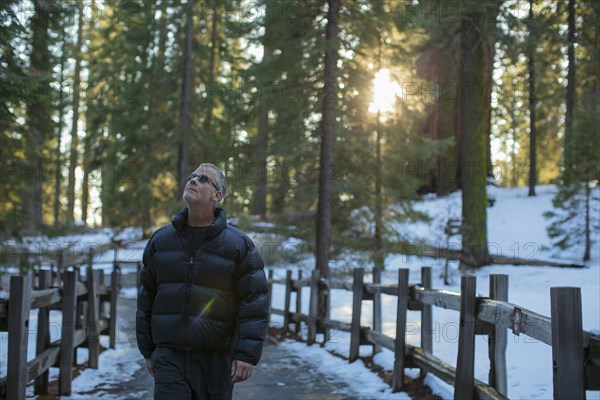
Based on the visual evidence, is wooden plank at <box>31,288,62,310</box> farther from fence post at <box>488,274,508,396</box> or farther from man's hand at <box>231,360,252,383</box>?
fence post at <box>488,274,508,396</box>

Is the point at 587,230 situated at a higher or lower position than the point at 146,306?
higher

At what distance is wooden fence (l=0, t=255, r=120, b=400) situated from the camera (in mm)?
5746

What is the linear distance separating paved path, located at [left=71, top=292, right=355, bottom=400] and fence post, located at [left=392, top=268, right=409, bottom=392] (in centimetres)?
62

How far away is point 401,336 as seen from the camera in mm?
7871

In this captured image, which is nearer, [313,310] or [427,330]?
[427,330]

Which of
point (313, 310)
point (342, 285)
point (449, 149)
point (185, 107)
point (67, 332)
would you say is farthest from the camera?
point (449, 149)

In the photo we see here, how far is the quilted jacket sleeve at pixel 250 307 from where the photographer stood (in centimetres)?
393

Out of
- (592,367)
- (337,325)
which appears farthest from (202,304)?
(337,325)

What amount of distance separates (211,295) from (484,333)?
9.24 ft

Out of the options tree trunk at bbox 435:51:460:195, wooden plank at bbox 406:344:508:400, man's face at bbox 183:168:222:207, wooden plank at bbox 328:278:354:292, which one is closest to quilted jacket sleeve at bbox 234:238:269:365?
man's face at bbox 183:168:222:207

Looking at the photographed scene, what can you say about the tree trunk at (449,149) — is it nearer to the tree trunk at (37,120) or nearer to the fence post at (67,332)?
the tree trunk at (37,120)

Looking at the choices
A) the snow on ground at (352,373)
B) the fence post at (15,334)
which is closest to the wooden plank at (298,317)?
the snow on ground at (352,373)

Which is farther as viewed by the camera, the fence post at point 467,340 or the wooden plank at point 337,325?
the wooden plank at point 337,325

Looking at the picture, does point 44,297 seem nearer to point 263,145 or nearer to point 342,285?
A: point 342,285
